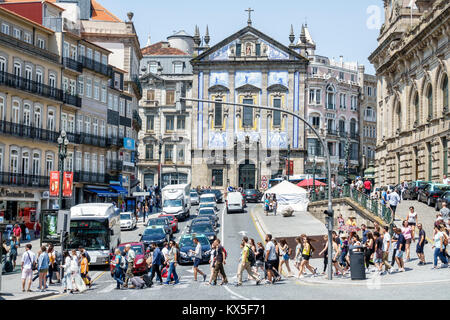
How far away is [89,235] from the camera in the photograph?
3522 cm

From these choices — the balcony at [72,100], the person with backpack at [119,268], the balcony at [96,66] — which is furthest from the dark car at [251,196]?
the person with backpack at [119,268]

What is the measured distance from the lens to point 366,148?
388 ft

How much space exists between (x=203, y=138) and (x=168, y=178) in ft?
31.6

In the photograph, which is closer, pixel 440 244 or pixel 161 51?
pixel 440 244

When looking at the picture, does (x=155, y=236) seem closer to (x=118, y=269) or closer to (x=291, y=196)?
(x=118, y=269)

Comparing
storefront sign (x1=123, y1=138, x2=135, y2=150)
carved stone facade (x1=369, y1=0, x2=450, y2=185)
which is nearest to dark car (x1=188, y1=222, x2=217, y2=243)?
carved stone facade (x1=369, y1=0, x2=450, y2=185)

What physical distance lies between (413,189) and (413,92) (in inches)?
516

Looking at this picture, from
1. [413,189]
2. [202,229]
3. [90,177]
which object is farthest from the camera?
[90,177]

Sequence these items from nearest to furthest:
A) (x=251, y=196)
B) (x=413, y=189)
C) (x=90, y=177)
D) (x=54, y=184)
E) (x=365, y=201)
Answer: (x=365, y=201) < (x=413, y=189) < (x=54, y=184) < (x=90, y=177) < (x=251, y=196)

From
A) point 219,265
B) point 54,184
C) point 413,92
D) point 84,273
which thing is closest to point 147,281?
point 219,265

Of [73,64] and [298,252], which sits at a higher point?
[73,64]

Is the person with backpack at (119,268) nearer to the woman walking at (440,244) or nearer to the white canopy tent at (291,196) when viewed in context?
the woman walking at (440,244)

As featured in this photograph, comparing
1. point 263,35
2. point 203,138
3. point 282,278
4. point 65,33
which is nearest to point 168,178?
point 203,138
